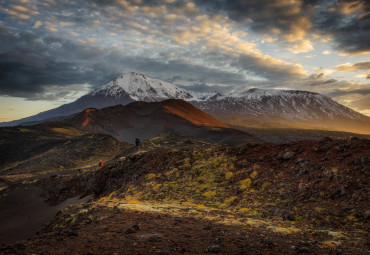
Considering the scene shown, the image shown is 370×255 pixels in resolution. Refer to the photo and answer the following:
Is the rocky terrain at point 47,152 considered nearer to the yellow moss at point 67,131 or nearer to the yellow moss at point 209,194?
the yellow moss at point 67,131

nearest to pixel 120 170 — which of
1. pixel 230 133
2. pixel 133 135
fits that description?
pixel 230 133

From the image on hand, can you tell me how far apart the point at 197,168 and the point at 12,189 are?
2958cm

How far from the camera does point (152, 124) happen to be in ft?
513

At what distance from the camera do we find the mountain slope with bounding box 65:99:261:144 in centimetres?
12657

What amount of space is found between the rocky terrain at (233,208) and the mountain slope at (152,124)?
9503cm

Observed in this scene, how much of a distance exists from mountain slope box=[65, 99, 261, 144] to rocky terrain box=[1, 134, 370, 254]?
312 feet

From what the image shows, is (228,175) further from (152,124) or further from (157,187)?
(152,124)

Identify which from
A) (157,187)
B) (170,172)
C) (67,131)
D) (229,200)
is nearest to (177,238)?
(229,200)

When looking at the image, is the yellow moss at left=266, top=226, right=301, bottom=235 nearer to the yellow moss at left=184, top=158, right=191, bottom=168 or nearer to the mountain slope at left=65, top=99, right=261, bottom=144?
the yellow moss at left=184, top=158, right=191, bottom=168

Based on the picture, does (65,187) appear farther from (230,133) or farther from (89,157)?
(230,133)

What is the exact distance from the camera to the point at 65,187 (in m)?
28.6

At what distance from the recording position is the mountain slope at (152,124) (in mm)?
126569

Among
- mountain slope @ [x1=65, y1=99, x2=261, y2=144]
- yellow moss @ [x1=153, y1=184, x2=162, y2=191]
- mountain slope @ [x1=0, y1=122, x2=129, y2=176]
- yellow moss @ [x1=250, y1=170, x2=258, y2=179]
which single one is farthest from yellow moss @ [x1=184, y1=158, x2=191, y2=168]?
mountain slope @ [x1=65, y1=99, x2=261, y2=144]

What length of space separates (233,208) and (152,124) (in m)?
146
